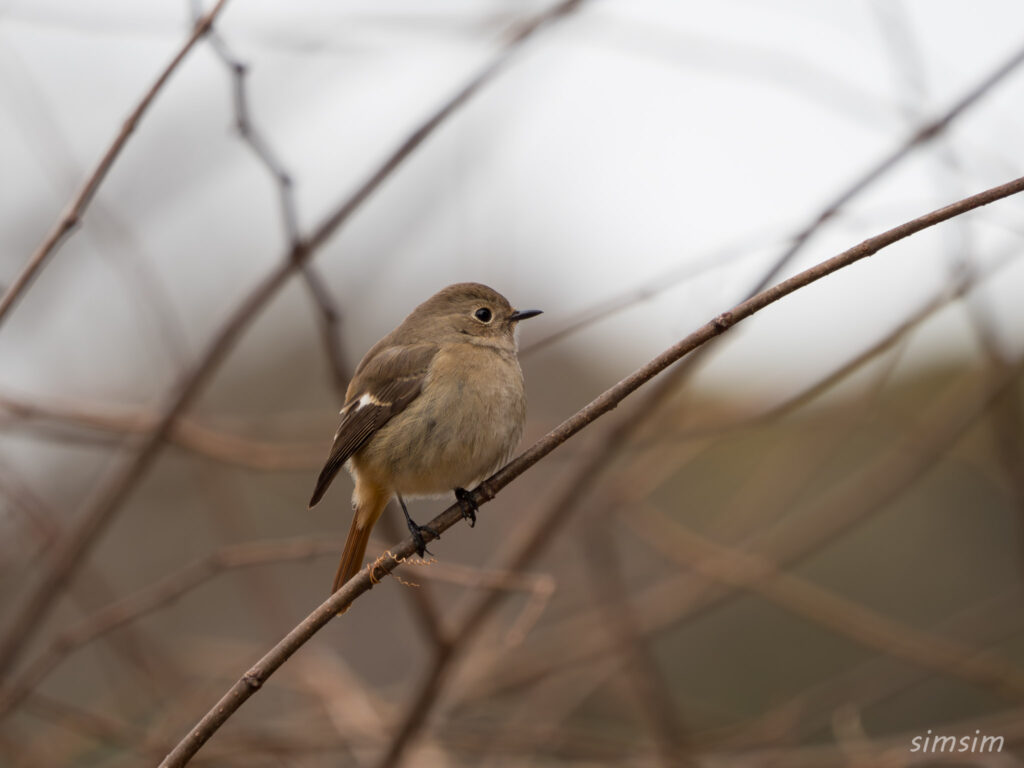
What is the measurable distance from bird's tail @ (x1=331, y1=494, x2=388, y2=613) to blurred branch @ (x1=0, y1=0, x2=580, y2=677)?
2.30ft

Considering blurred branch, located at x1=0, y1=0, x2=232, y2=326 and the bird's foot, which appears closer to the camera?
blurred branch, located at x1=0, y1=0, x2=232, y2=326

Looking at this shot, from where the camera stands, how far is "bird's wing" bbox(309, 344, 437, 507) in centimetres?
333

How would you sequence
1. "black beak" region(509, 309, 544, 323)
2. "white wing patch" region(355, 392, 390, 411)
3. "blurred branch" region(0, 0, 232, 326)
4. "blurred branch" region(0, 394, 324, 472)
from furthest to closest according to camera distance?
"black beak" region(509, 309, 544, 323) < "white wing patch" region(355, 392, 390, 411) < "blurred branch" region(0, 394, 324, 472) < "blurred branch" region(0, 0, 232, 326)

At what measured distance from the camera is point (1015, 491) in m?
2.76

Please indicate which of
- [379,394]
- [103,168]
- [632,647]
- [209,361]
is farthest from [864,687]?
[103,168]

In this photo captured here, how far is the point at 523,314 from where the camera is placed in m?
3.65

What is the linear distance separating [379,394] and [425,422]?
0.77 ft

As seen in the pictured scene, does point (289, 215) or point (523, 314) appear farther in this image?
point (523, 314)

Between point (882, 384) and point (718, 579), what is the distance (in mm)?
948

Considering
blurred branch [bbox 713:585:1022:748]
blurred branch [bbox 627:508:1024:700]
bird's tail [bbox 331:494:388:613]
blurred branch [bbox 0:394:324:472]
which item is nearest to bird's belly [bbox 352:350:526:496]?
bird's tail [bbox 331:494:388:613]

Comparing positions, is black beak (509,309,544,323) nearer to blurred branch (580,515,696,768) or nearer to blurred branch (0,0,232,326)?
blurred branch (580,515,696,768)

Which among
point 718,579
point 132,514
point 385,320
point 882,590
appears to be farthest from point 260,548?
point 132,514

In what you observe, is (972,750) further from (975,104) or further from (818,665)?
(818,665)

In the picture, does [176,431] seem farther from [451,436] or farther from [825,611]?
[825,611]
